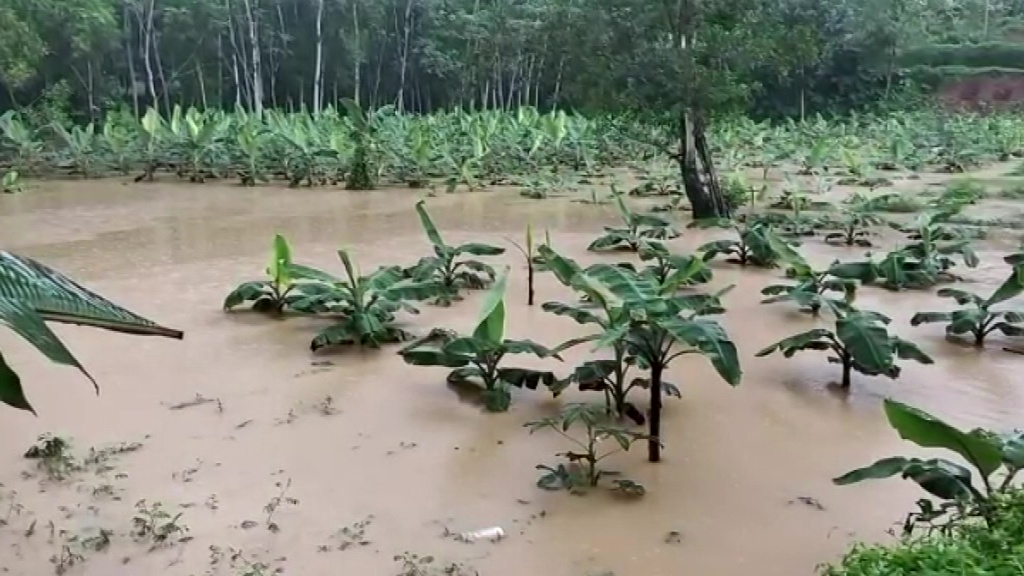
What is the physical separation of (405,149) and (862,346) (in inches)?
358

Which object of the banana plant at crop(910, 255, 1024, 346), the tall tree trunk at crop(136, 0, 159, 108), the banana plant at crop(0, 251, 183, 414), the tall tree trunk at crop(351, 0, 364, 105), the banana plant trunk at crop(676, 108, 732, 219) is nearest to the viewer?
the banana plant at crop(0, 251, 183, 414)

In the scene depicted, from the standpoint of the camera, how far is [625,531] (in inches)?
101

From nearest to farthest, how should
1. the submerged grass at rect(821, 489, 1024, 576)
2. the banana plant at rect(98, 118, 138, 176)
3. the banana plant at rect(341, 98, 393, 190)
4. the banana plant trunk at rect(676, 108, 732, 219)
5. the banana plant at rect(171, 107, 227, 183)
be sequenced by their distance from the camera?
the submerged grass at rect(821, 489, 1024, 576)
the banana plant trunk at rect(676, 108, 732, 219)
the banana plant at rect(341, 98, 393, 190)
the banana plant at rect(171, 107, 227, 183)
the banana plant at rect(98, 118, 138, 176)

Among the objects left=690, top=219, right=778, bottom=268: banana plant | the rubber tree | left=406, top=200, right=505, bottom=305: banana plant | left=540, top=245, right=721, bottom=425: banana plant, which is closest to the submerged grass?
left=540, top=245, right=721, bottom=425: banana plant

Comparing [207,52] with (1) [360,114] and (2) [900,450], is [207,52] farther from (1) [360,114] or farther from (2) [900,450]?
(2) [900,450]

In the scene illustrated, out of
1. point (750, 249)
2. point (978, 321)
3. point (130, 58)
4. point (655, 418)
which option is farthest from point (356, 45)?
point (655, 418)

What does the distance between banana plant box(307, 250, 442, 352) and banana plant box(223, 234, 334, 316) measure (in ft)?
0.14

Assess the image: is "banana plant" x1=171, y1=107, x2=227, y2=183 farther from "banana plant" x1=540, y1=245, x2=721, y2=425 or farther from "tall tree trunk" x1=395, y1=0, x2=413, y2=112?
"banana plant" x1=540, y1=245, x2=721, y2=425

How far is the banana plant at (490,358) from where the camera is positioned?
346 cm

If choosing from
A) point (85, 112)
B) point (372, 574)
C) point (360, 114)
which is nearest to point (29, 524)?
point (372, 574)

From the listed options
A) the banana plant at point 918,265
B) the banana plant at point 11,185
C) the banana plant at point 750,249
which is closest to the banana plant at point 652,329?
the banana plant at point 918,265

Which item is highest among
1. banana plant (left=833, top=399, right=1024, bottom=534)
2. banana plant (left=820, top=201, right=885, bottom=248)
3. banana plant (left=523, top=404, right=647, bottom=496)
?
banana plant (left=833, top=399, right=1024, bottom=534)

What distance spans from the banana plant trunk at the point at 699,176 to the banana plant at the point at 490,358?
4.76m

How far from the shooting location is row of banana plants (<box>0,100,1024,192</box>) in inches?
457
